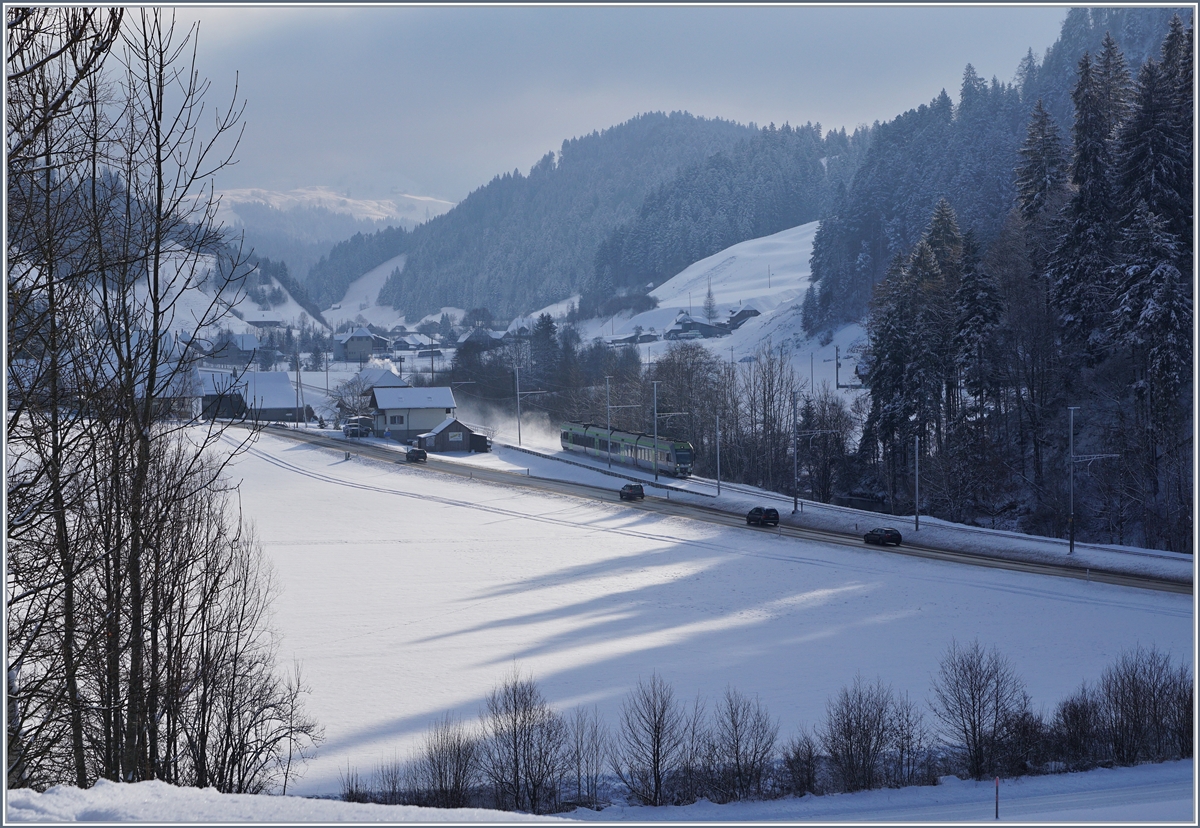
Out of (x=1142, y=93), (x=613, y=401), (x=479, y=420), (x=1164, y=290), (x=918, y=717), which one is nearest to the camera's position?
(x=918, y=717)

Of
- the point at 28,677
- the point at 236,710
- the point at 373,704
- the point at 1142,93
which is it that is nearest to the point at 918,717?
the point at 373,704

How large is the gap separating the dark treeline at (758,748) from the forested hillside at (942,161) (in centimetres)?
9798

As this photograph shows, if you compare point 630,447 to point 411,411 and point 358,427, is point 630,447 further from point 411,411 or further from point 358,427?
point 358,427

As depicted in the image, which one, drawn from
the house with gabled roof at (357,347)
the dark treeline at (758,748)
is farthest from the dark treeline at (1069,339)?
the house with gabled roof at (357,347)

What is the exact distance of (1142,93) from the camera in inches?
1784

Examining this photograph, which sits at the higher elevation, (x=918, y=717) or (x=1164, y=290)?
(x=1164, y=290)

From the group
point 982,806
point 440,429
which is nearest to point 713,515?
point 440,429

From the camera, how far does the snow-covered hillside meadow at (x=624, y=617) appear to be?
76.0 feet

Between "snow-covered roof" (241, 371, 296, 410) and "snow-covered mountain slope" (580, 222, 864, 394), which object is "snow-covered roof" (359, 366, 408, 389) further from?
"snow-covered mountain slope" (580, 222, 864, 394)

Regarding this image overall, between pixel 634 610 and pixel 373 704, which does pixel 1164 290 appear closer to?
pixel 634 610

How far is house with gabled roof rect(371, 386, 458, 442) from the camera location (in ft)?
275

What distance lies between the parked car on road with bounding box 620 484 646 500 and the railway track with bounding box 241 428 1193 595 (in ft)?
1.73

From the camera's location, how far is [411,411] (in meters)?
83.9

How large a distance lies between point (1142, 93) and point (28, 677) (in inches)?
2086
